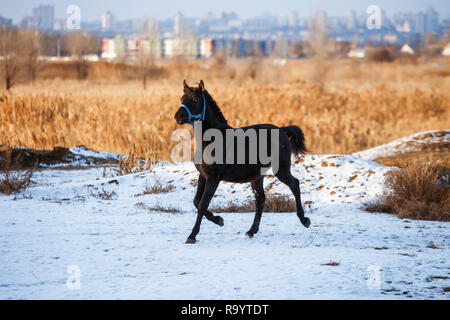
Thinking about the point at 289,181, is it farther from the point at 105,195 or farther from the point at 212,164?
the point at 105,195

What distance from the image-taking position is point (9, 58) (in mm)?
33531

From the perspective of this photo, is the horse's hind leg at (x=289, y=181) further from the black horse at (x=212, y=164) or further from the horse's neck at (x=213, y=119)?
the horse's neck at (x=213, y=119)

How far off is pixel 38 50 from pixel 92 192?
3199 cm

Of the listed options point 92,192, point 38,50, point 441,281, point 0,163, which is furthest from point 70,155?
point 38,50

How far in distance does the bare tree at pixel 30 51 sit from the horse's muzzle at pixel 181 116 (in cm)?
3149

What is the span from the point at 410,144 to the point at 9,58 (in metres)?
25.9

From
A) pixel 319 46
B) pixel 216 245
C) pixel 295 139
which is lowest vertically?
pixel 216 245

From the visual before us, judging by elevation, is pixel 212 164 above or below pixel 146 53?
below

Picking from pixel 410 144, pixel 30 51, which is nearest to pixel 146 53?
pixel 30 51

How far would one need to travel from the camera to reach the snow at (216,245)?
5.51 m

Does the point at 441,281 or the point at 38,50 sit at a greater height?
the point at 38,50

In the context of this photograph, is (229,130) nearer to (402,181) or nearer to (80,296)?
(80,296)
